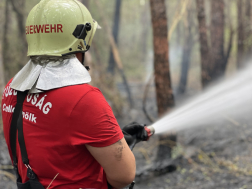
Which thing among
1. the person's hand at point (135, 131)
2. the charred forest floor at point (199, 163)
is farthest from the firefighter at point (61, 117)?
the charred forest floor at point (199, 163)

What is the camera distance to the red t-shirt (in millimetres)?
1373

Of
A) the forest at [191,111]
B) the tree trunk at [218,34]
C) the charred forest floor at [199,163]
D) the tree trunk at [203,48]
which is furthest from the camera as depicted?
the tree trunk at [218,34]

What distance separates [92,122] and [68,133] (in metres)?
0.16

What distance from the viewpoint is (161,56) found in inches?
205

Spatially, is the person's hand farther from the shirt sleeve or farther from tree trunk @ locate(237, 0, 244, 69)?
tree trunk @ locate(237, 0, 244, 69)

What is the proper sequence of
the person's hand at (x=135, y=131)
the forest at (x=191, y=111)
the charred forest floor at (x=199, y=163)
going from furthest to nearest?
1. the forest at (x=191, y=111)
2. the charred forest floor at (x=199, y=163)
3. the person's hand at (x=135, y=131)

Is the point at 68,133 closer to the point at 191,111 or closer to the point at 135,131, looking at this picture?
the point at 135,131

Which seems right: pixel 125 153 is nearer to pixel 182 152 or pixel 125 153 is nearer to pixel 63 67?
pixel 63 67

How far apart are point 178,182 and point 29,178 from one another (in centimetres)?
412

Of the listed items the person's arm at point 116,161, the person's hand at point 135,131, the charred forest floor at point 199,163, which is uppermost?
the person's arm at point 116,161

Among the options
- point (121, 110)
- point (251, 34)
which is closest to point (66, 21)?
point (121, 110)

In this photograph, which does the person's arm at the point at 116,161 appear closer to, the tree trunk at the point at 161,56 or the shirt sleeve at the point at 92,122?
the shirt sleeve at the point at 92,122

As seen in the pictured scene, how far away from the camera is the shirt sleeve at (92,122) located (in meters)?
1.36

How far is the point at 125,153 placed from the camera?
1507 millimetres
